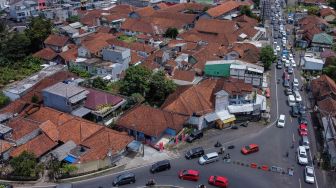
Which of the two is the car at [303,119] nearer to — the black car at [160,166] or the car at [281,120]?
the car at [281,120]

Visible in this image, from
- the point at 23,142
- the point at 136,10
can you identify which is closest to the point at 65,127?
the point at 23,142

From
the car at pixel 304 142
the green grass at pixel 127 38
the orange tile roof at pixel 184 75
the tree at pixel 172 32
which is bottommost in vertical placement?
the car at pixel 304 142

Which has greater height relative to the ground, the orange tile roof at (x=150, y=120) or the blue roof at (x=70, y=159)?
the orange tile roof at (x=150, y=120)

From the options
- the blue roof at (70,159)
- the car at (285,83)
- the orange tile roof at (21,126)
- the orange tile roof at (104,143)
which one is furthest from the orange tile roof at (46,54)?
the car at (285,83)

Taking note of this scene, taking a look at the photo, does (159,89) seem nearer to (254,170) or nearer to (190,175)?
(190,175)

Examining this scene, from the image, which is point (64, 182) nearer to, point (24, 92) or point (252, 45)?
point (24, 92)

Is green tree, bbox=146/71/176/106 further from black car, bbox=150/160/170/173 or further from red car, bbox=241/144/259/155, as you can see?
red car, bbox=241/144/259/155
